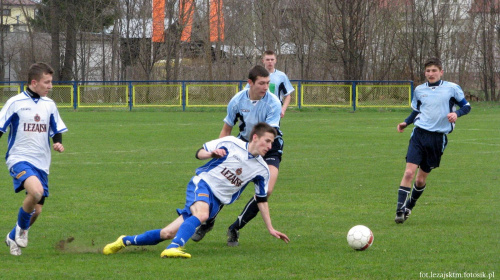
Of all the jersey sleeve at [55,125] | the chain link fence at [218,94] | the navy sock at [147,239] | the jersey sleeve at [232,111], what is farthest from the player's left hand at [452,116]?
the chain link fence at [218,94]

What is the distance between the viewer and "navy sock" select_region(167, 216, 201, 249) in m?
5.82

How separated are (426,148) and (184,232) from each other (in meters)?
3.46

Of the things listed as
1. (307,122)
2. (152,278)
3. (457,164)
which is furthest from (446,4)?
(152,278)

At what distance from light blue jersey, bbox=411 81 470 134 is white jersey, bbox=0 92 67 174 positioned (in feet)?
13.6

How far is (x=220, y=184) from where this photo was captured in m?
6.15

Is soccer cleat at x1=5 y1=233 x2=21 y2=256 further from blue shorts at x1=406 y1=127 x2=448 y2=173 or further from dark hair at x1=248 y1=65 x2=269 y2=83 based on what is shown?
blue shorts at x1=406 y1=127 x2=448 y2=173

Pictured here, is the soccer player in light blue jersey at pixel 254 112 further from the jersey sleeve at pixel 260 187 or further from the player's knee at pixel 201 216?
the player's knee at pixel 201 216

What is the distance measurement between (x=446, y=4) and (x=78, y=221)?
1433 inches

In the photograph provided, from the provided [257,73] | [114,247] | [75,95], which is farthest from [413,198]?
[75,95]

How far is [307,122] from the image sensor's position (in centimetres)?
2548

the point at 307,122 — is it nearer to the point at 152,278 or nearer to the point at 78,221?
the point at 78,221

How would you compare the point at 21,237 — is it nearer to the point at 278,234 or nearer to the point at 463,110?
the point at 278,234

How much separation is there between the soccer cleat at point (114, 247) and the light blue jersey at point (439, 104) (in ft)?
12.5

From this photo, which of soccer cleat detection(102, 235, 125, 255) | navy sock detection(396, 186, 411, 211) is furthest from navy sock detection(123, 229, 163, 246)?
navy sock detection(396, 186, 411, 211)
